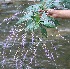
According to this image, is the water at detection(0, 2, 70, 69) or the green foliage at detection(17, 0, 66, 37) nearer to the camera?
the green foliage at detection(17, 0, 66, 37)

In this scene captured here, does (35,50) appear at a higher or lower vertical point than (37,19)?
lower

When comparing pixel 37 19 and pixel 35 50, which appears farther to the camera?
pixel 35 50

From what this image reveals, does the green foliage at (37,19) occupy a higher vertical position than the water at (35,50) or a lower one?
higher

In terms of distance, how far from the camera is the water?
4.46 meters

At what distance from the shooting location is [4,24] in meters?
7.00

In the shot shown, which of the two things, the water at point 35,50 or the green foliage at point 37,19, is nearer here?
the green foliage at point 37,19

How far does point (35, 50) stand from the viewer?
503cm

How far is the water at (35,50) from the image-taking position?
14.6ft

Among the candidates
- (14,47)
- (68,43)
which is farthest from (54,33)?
(14,47)

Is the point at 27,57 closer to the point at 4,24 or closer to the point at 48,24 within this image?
the point at 4,24

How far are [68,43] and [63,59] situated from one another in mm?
780

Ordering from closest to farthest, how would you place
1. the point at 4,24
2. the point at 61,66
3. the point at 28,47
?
1. the point at 61,66
2. the point at 28,47
3. the point at 4,24

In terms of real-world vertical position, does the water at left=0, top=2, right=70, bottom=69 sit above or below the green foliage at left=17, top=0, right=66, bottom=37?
below

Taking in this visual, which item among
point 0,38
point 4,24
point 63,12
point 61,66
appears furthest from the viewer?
point 4,24
